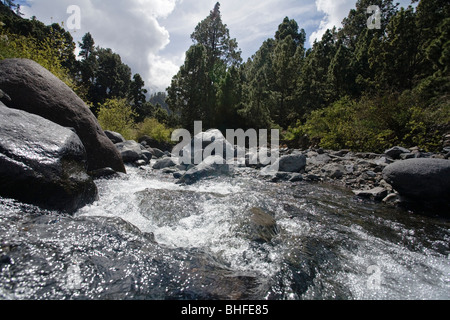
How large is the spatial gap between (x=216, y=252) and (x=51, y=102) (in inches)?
191

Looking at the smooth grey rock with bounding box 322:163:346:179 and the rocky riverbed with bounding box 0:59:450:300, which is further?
the smooth grey rock with bounding box 322:163:346:179

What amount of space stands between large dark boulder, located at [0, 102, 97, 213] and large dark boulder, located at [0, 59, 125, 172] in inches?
58.1

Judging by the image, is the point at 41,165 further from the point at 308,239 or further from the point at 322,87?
the point at 322,87

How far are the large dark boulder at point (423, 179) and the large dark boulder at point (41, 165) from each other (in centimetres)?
589

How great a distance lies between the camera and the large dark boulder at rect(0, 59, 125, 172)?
4.00 metres

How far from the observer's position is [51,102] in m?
4.31

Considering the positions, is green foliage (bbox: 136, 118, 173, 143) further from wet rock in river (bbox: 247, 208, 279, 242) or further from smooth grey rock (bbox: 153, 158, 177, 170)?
wet rock in river (bbox: 247, 208, 279, 242)

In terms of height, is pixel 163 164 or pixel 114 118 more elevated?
pixel 114 118

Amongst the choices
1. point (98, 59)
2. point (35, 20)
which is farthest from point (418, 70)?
point (35, 20)

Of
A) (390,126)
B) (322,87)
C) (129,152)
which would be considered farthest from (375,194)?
(322,87)

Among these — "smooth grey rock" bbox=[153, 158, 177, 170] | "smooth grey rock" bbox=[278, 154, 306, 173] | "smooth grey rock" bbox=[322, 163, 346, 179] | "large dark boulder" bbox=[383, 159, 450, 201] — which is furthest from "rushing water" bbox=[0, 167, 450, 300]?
"smooth grey rock" bbox=[153, 158, 177, 170]
